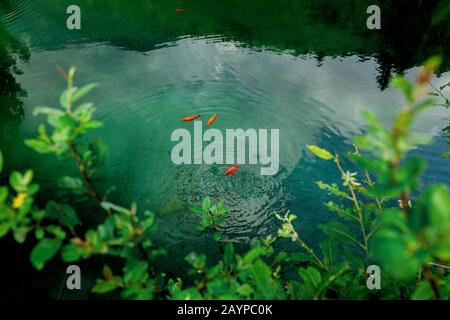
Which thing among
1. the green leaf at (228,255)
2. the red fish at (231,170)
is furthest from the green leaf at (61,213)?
the red fish at (231,170)

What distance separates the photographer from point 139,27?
1044cm

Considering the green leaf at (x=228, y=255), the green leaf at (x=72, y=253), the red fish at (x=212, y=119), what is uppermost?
the red fish at (x=212, y=119)

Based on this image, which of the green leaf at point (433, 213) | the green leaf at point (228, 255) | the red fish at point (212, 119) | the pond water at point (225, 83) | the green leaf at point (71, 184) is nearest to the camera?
the green leaf at point (433, 213)

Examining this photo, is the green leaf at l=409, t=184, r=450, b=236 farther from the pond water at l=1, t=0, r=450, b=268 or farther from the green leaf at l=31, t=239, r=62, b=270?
the pond water at l=1, t=0, r=450, b=268

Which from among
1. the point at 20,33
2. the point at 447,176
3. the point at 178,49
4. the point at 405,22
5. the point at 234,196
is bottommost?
the point at 234,196

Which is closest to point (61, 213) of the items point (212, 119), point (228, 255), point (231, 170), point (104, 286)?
point (104, 286)

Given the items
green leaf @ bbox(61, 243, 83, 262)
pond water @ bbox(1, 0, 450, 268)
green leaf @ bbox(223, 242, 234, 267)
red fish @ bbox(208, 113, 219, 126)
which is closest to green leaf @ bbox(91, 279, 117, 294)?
green leaf @ bbox(61, 243, 83, 262)

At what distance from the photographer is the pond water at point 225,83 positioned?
5371 millimetres

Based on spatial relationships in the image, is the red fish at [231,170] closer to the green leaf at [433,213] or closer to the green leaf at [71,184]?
the green leaf at [71,184]

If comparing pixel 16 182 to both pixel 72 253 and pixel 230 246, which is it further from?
pixel 230 246

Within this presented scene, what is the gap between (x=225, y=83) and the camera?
7.86 m

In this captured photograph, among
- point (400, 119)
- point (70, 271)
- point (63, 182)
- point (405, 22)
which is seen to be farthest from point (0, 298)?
point (405, 22)

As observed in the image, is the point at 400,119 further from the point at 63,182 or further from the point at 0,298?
the point at 0,298

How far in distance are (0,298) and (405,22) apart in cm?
1314
